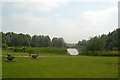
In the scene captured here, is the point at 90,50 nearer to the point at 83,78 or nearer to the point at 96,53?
the point at 96,53

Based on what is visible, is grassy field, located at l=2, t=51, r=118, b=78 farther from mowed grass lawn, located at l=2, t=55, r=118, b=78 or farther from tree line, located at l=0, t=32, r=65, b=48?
tree line, located at l=0, t=32, r=65, b=48

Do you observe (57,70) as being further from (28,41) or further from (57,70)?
(28,41)

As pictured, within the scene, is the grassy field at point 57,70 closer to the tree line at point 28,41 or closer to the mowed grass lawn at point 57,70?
the mowed grass lawn at point 57,70

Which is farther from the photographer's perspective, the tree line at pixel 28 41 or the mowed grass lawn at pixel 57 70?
the tree line at pixel 28 41

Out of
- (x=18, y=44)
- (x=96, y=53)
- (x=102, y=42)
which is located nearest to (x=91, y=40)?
(x=102, y=42)

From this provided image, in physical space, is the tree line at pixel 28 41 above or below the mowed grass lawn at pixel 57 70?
above

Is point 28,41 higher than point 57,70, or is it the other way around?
point 28,41

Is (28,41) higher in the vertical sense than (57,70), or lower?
higher

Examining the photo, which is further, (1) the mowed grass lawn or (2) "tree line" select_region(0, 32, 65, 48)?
(2) "tree line" select_region(0, 32, 65, 48)

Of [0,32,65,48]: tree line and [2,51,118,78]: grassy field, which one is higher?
[0,32,65,48]: tree line

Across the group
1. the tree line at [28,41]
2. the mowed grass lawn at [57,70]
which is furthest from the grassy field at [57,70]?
the tree line at [28,41]

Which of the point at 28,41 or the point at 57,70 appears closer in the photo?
the point at 57,70

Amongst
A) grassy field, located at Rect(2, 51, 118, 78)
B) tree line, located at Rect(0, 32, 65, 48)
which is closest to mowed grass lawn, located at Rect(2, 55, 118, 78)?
grassy field, located at Rect(2, 51, 118, 78)


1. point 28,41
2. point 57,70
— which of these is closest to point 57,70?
point 57,70
